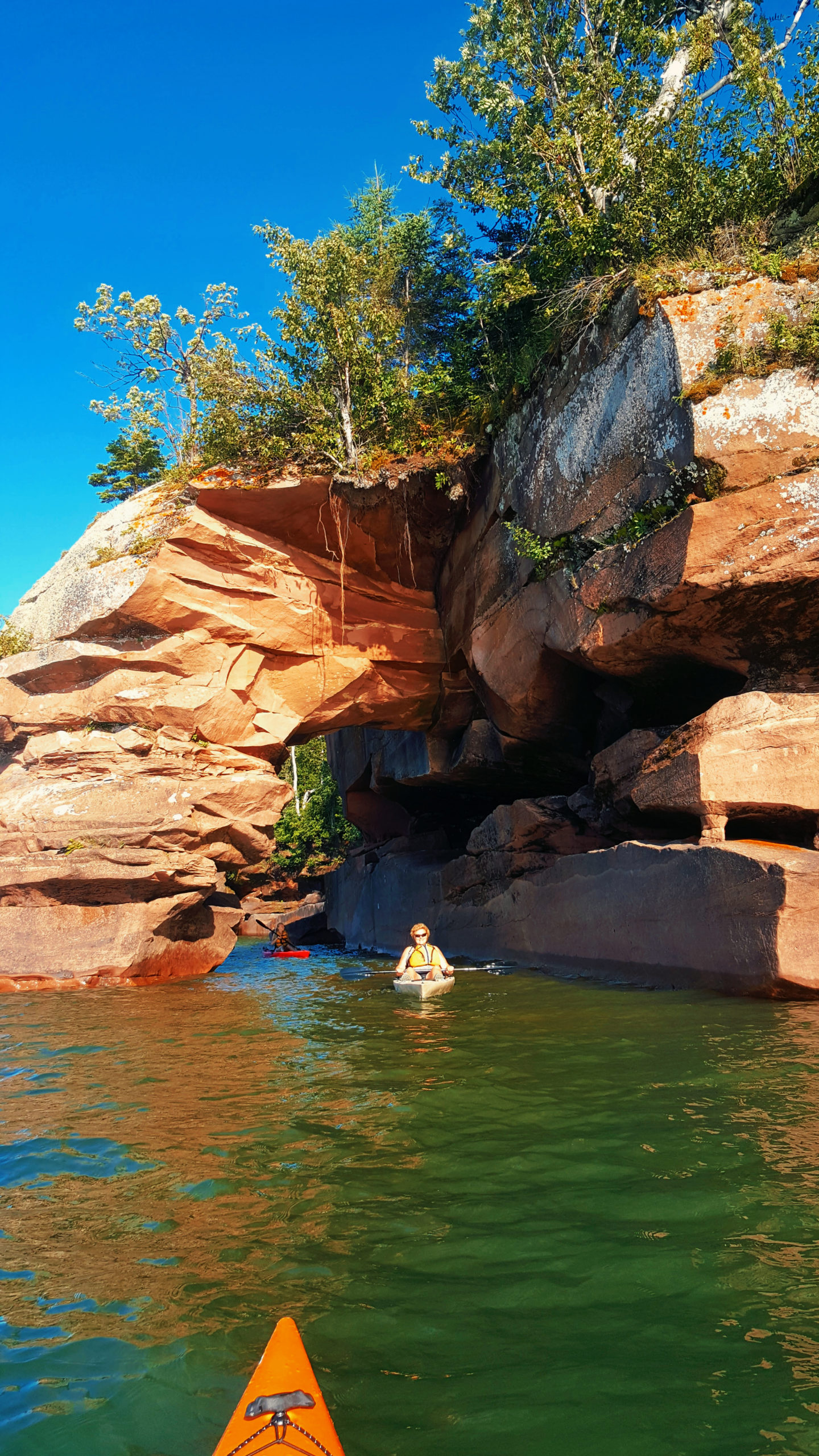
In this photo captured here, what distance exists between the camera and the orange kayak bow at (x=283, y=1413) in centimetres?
225

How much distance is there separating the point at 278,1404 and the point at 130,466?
27775 mm

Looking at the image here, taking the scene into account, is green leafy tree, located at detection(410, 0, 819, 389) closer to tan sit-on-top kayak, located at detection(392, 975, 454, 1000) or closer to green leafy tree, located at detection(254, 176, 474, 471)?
green leafy tree, located at detection(254, 176, 474, 471)

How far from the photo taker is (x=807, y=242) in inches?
415

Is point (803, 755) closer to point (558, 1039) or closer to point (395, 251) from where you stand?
point (558, 1039)

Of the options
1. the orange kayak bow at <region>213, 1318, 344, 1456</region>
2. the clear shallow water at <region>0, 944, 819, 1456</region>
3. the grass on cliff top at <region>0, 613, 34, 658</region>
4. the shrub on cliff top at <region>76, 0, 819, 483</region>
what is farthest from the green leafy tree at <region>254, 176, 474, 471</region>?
the orange kayak bow at <region>213, 1318, 344, 1456</region>

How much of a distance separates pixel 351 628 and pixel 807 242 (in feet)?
33.5

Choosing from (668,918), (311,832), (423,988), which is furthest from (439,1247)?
(311,832)

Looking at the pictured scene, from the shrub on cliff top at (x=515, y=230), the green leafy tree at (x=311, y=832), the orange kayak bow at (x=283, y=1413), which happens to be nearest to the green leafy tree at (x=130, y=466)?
the shrub on cliff top at (x=515, y=230)

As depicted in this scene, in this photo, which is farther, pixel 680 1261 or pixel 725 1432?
pixel 680 1261

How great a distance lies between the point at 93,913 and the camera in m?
14.0

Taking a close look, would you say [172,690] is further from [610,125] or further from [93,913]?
[610,125]

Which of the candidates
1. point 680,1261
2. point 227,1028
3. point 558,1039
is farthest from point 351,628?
point 680,1261

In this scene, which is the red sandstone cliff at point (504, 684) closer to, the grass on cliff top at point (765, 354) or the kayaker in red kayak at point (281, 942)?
the grass on cliff top at point (765, 354)

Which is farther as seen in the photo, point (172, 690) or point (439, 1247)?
point (172, 690)
